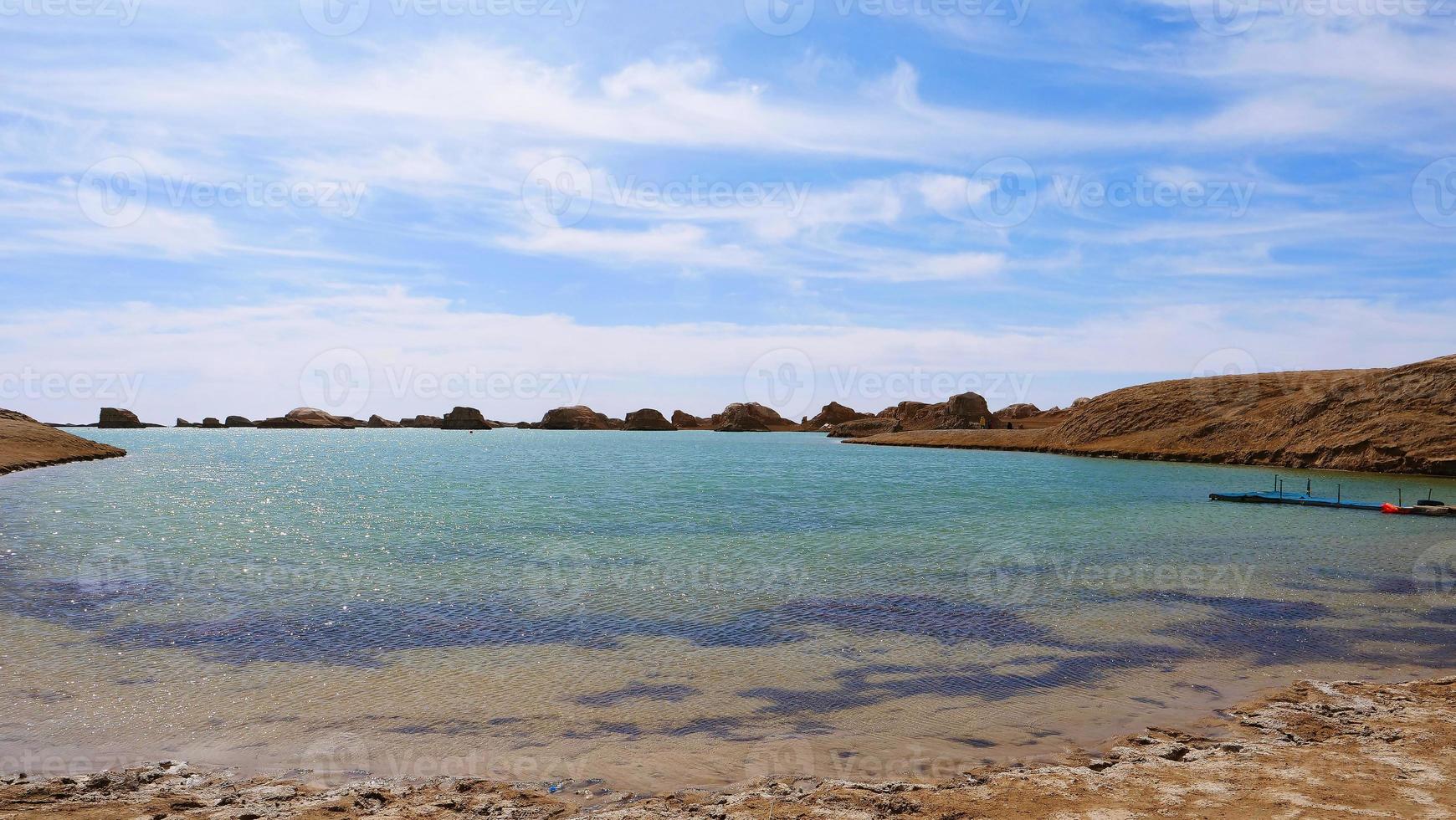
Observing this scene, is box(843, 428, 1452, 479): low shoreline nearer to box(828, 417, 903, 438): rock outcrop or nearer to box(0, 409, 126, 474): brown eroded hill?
box(828, 417, 903, 438): rock outcrop

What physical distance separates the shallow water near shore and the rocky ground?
2.01 ft

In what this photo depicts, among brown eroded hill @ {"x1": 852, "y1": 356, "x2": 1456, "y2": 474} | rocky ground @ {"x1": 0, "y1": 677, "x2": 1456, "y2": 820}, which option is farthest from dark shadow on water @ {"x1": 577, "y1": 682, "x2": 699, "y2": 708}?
brown eroded hill @ {"x1": 852, "y1": 356, "x2": 1456, "y2": 474}

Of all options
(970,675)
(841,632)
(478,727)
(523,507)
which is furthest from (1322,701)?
(523,507)

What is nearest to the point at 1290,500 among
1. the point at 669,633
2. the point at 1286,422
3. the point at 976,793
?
the point at 1286,422

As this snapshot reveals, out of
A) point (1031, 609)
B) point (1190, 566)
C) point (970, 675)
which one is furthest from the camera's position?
point (1190, 566)

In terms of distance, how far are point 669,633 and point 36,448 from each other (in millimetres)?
70590

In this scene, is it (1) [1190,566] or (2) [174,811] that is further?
(1) [1190,566]

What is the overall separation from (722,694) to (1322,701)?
332 inches

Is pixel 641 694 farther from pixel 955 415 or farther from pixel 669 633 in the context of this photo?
pixel 955 415

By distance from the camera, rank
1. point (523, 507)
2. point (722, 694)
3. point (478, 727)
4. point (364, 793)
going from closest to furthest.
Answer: point (364, 793), point (478, 727), point (722, 694), point (523, 507)

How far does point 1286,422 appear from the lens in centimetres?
7269

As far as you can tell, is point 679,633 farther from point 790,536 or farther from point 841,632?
point 790,536

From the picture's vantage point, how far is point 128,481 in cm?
5397

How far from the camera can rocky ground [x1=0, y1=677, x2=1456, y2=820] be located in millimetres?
7441
